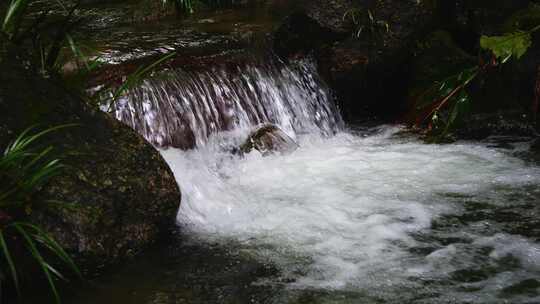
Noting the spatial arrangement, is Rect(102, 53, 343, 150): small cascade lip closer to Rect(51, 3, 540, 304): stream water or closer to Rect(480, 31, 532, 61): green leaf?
Rect(51, 3, 540, 304): stream water

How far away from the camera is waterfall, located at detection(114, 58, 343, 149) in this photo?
16.0 ft

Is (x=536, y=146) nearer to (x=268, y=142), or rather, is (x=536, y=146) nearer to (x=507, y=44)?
(x=507, y=44)

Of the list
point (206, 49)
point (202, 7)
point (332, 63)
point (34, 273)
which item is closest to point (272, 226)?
point (34, 273)

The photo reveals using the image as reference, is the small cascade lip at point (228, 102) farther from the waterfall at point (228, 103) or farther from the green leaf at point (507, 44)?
the green leaf at point (507, 44)

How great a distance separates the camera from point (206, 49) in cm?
570

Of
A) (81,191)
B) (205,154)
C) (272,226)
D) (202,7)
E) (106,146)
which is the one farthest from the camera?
(202,7)

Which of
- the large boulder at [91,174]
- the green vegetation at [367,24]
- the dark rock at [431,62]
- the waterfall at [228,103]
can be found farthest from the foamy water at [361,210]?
the green vegetation at [367,24]

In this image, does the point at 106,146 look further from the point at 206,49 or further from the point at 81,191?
the point at 206,49

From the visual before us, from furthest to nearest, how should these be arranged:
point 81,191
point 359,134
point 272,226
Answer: point 359,134 → point 272,226 → point 81,191

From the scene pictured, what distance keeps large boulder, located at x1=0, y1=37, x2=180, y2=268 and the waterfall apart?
1171 millimetres

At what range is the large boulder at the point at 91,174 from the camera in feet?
10.3

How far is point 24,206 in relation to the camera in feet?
9.95

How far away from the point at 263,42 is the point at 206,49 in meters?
0.70

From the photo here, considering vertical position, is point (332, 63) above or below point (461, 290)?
above
